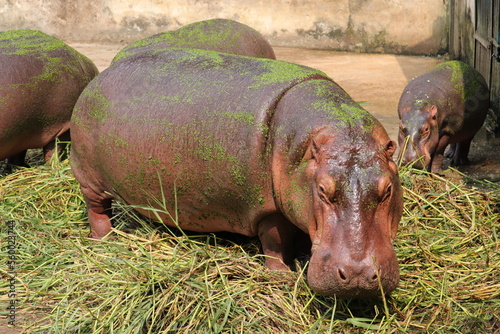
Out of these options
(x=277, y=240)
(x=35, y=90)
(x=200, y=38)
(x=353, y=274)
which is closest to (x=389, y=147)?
(x=353, y=274)

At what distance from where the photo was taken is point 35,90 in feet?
16.8

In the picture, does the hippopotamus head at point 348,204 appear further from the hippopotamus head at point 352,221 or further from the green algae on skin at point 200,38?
the green algae on skin at point 200,38

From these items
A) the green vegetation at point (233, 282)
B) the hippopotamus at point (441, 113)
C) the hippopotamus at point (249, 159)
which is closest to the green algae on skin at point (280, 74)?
the hippopotamus at point (249, 159)

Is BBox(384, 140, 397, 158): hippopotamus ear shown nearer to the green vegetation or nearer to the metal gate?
the green vegetation

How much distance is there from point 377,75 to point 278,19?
263 centimetres

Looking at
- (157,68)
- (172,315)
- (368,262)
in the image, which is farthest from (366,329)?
(157,68)

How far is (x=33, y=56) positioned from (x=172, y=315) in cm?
299

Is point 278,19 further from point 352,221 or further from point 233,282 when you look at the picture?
point 352,221

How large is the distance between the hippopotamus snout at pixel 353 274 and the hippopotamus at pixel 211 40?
79.6 inches

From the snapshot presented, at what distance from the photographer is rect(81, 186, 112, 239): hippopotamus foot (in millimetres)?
4023

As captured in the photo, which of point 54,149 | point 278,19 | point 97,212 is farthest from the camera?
point 278,19

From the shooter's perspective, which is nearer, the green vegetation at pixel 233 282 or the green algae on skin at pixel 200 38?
the green vegetation at pixel 233 282

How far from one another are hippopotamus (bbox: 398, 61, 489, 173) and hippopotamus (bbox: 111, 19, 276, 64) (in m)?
1.28

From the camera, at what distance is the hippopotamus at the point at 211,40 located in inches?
173
